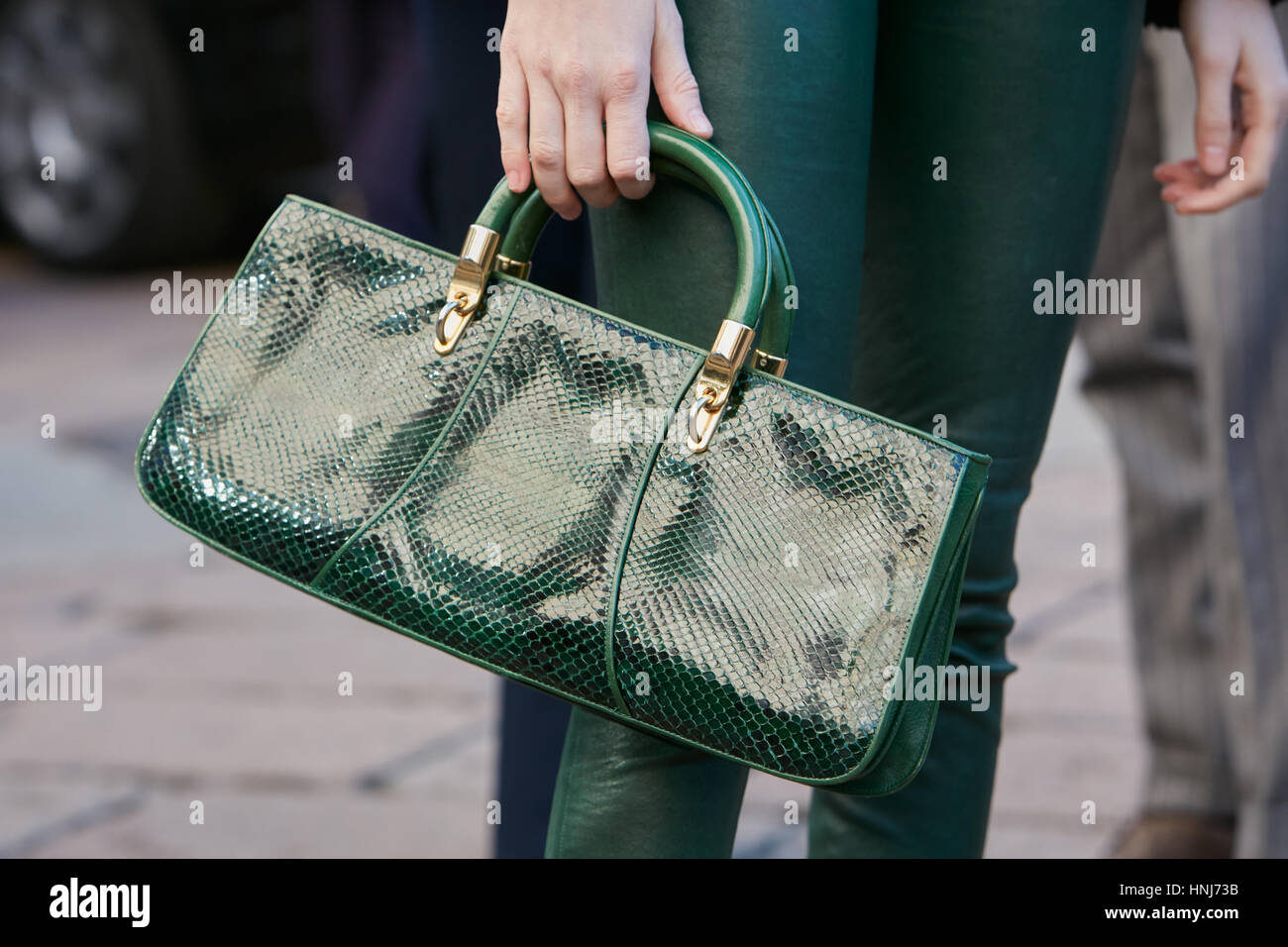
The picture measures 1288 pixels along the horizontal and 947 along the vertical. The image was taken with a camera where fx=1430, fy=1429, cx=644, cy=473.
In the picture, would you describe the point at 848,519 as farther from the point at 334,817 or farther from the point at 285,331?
the point at 334,817

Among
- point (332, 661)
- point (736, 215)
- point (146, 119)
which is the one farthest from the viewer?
point (146, 119)

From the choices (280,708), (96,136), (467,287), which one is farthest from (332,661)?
(96,136)

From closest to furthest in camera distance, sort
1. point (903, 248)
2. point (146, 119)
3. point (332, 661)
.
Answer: point (903, 248) < point (332, 661) < point (146, 119)

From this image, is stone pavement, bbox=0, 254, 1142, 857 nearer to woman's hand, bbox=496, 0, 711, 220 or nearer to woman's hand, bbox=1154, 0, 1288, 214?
woman's hand, bbox=1154, 0, 1288, 214

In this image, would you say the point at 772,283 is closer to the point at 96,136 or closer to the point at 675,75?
the point at 675,75

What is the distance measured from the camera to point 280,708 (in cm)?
265

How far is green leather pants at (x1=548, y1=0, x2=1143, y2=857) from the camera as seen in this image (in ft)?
3.47

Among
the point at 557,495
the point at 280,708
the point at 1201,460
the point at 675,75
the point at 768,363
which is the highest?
the point at 675,75

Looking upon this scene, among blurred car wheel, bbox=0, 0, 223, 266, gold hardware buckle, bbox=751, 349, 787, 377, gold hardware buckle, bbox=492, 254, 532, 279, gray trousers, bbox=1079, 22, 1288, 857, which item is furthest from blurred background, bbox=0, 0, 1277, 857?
blurred car wheel, bbox=0, 0, 223, 266

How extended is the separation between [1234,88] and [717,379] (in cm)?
70

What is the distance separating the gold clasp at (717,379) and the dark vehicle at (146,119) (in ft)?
16.3

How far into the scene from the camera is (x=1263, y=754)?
71.4 inches

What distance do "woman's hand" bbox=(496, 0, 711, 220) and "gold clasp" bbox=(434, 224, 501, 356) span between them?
7 cm

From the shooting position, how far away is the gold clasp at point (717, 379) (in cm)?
101
